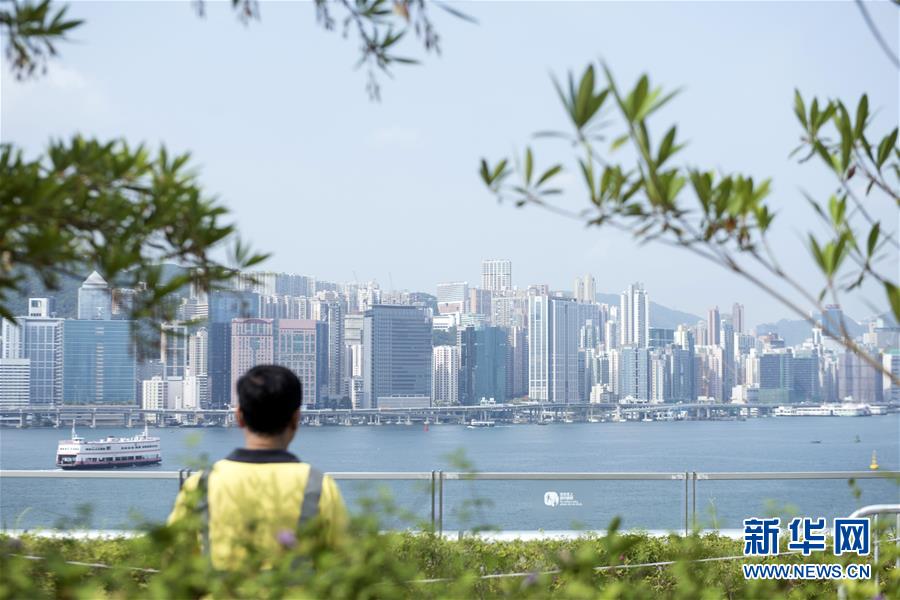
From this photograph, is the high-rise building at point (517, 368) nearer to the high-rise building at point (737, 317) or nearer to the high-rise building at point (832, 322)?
the high-rise building at point (737, 317)

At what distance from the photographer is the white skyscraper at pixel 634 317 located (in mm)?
109269

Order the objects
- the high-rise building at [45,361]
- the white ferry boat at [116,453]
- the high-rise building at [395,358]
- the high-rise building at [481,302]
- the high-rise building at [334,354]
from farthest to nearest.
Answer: the high-rise building at [481,302] < the high-rise building at [395,358] < the high-rise building at [334,354] < the high-rise building at [45,361] < the white ferry boat at [116,453]

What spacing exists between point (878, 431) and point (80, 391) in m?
74.0

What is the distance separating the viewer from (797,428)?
307 feet

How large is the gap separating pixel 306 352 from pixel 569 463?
34.0m

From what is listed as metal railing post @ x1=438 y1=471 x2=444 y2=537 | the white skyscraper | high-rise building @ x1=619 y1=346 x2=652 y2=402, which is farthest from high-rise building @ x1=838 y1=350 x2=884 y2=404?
metal railing post @ x1=438 y1=471 x2=444 y2=537

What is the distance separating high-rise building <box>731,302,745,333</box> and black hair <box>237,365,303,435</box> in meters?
117

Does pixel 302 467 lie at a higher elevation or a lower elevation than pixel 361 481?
higher

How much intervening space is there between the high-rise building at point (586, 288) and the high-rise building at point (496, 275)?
30.2ft

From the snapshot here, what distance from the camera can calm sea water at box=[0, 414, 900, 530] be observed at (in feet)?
19.7

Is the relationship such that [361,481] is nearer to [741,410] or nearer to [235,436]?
[235,436]

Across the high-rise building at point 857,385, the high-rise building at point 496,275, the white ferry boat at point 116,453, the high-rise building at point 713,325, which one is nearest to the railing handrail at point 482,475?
the white ferry boat at point 116,453

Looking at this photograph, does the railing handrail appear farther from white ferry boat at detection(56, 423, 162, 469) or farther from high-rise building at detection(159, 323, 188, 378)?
white ferry boat at detection(56, 423, 162, 469)

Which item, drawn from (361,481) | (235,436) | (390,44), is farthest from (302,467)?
(235,436)
